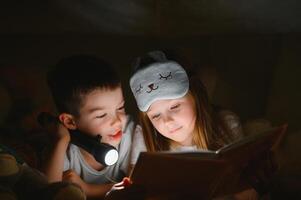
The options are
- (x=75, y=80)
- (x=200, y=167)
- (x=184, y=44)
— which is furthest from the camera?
(x=184, y=44)

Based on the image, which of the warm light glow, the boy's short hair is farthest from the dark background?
the warm light glow

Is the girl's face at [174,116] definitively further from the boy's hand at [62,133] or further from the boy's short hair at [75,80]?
the boy's hand at [62,133]

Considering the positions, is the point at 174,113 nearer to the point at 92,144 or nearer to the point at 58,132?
the point at 92,144

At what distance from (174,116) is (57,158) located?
0.44 m

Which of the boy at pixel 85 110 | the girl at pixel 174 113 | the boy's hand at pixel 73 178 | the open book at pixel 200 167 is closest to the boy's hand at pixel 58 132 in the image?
the boy at pixel 85 110

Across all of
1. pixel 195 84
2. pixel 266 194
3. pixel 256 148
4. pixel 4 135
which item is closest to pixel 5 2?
pixel 4 135

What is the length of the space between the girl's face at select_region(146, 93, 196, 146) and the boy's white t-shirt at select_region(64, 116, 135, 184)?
16 cm

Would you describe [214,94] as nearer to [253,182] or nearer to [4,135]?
[253,182]

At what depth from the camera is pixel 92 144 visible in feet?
5.15

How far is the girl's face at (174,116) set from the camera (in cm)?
159

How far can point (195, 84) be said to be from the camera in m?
1.67

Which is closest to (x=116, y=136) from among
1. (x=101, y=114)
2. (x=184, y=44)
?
(x=101, y=114)

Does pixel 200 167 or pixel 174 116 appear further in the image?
pixel 174 116

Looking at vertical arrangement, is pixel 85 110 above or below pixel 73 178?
above
